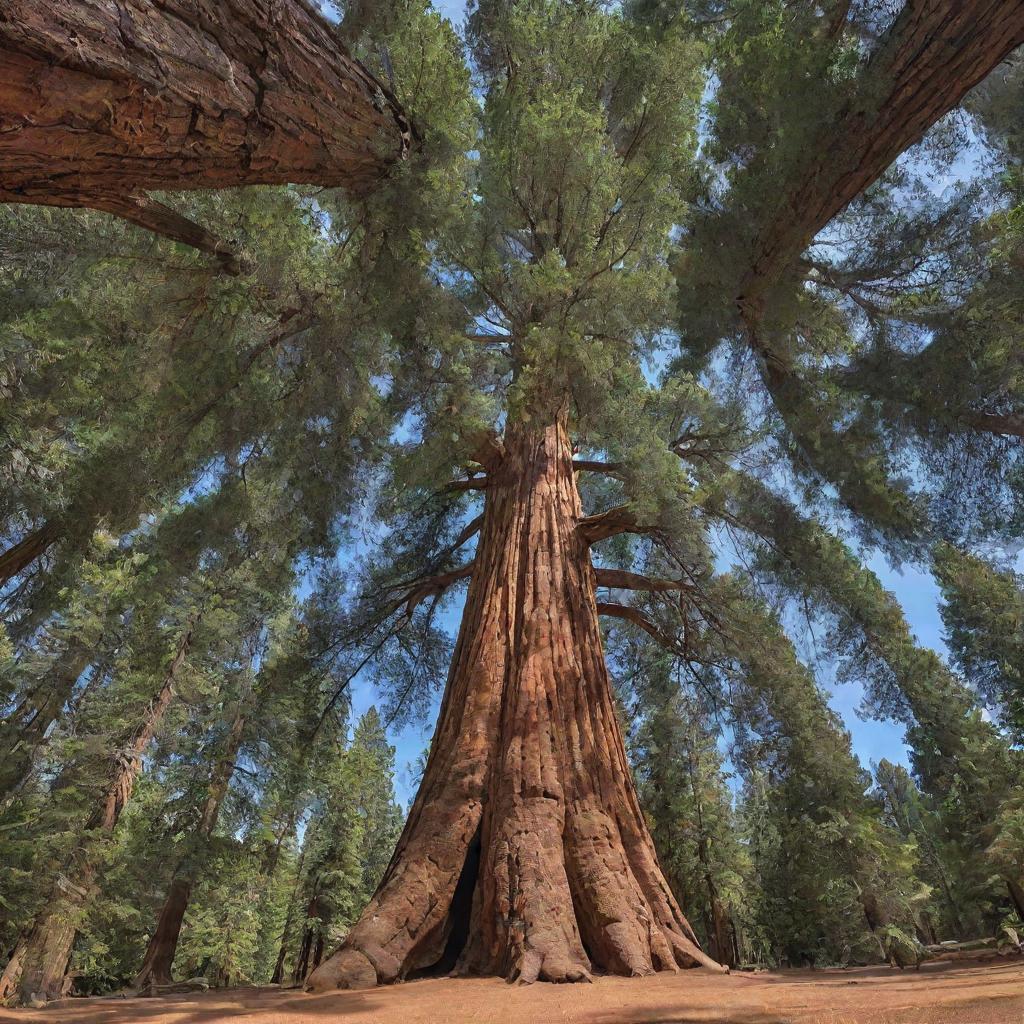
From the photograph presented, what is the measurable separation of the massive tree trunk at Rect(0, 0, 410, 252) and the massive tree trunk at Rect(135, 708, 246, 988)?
8.59 meters

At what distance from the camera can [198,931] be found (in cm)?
1686

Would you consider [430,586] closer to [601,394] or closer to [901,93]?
[601,394]

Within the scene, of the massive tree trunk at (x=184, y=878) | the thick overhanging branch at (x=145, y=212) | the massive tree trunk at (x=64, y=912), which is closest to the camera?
the thick overhanging branch at (x=145, y=212)

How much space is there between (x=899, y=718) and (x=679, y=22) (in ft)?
21.5

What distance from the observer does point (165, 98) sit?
254 cm

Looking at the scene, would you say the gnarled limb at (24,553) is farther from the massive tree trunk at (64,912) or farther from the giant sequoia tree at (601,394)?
the massive tree trunk at (64,912)

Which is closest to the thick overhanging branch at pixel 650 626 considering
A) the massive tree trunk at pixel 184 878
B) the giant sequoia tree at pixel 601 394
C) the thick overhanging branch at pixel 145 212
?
the giant sequoia tree at pixel 601 394

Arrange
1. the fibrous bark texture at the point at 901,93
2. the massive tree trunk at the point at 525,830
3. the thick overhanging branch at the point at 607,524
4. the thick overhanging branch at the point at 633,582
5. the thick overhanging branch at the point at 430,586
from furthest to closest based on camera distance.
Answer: the thick overhanging branch at the point at 430,586, the thick overhanging branch at the point at 633,582, the thick overhanging branch at the point at 607,524, the fibrous bark texture at the point at 901,93, the massive tree trunk at the point at 525,830

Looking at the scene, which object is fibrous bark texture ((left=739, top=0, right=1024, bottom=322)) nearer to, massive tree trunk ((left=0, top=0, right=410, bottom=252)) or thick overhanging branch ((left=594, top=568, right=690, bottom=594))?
massive tree trunk ((left=0, top=0, right=410, bottom=252))

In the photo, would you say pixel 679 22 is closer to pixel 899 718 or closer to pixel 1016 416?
pixel 1016 416

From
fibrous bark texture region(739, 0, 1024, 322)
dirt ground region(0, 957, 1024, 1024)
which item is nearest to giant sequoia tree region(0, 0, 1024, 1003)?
fibrous bark texture region(739, 0, 1024, 322)

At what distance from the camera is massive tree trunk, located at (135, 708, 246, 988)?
33.7 feet

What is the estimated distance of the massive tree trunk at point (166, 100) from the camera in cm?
213

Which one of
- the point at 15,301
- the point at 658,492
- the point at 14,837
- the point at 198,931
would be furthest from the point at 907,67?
the point at 198,931
